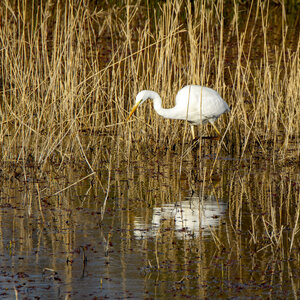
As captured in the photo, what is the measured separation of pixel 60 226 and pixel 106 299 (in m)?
1.31

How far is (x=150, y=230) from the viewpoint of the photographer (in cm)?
459

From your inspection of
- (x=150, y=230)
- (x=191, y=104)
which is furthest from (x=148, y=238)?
(x=191, y=104)

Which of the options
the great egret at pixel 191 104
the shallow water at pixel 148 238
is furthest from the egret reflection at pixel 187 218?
the great egret at pixel 191 104

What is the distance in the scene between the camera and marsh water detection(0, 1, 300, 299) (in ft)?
11.7

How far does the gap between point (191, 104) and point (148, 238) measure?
3.11 meters

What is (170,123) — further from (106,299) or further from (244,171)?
(106,299)

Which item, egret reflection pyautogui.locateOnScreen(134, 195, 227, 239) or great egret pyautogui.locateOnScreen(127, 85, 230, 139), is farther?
great egret pyautogui.locateOnScreen(127, 85, 230, 139)

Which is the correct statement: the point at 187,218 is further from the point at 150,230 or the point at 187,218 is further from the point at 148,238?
the point at 148,238

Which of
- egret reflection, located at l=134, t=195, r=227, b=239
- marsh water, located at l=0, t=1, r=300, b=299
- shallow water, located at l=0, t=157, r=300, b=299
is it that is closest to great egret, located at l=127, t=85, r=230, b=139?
marsh water, located at l=0, t=1, r=300, b=299

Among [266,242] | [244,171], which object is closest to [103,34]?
[244,171]

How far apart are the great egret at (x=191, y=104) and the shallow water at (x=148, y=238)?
1.01 m

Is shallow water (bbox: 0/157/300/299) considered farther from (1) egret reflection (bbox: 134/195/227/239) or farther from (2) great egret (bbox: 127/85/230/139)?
(2) great egret (bbox: 127/85/230/139)

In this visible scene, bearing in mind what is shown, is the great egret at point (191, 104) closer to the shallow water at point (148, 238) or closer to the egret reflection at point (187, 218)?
the shallow water at point (148, 238)

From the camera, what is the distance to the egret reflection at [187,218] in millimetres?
4555
